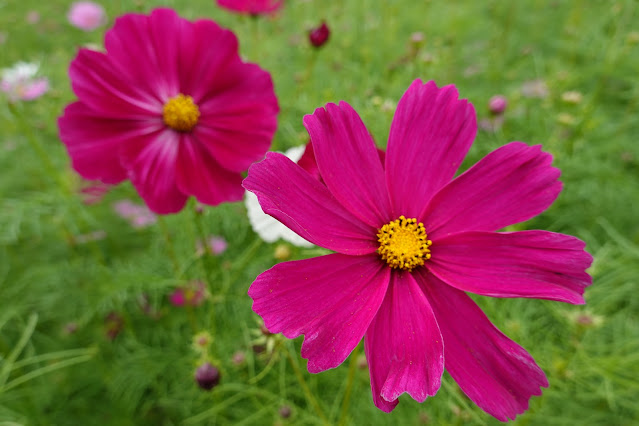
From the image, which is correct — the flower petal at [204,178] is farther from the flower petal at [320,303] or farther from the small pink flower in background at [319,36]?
the small pink flower in background at [319,36]

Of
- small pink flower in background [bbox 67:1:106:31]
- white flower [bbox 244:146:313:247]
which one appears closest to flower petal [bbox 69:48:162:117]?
white flower [bbox 244:146:313:247]

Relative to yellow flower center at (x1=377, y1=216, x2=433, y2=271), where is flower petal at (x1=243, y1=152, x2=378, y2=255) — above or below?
above

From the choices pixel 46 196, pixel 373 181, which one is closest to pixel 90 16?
pixel 46 196

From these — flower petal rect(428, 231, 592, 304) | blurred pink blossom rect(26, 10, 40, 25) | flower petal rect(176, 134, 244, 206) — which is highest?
Answer: blurred pink blossom rect(26, 10, 40, 25)

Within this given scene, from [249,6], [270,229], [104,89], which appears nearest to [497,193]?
[270,229]

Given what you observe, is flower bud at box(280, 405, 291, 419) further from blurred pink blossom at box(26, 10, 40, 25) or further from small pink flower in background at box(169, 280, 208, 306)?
blurred pink blossom at box(26, 10, 40, 25)

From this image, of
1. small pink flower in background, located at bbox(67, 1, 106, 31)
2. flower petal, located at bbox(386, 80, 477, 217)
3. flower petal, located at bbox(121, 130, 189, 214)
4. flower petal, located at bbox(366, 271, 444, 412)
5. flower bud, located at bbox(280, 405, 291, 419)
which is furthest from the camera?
small pink flower in background, located at bbox(67, 1, 106, 31)

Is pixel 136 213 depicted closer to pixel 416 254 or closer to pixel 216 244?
pixel 216 244
